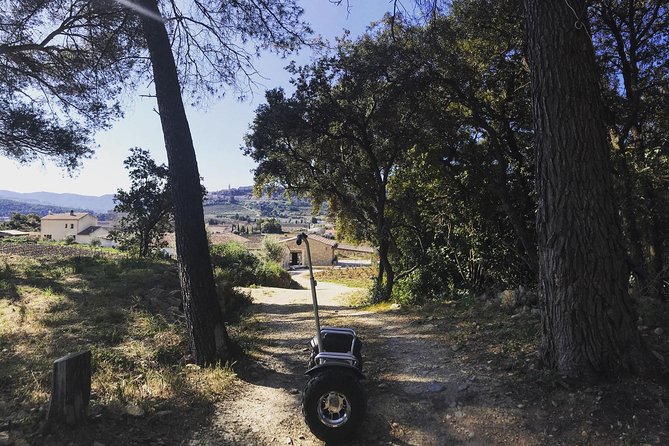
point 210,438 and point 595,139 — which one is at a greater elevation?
point 595,139

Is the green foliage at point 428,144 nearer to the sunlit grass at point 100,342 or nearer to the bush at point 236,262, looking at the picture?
the sunlit grass at point 100,342

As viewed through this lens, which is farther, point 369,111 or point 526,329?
point 369,111

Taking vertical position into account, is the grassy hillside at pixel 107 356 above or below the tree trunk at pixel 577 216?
below

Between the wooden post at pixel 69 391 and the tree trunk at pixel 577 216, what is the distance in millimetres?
3762

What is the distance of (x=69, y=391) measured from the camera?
293 centimetres

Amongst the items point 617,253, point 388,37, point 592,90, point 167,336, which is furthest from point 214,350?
point 388,37

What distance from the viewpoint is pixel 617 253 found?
3.18 m

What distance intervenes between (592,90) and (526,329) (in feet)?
9.20

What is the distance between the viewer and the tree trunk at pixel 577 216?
3141 millimetres

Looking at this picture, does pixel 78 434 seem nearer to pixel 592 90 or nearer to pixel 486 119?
pixel 592 90

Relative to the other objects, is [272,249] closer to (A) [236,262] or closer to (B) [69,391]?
(A) [236,262]

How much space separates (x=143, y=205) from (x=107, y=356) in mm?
13310

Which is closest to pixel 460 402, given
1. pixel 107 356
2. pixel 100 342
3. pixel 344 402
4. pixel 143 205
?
pixel 344 402

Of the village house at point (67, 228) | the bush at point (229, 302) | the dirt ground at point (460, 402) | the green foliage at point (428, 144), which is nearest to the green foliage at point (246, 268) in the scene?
the green foliage at point (428, 144)
